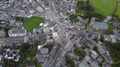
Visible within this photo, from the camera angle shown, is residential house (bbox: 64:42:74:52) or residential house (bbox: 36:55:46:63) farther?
residential house (bbox: 64:42:74:52)

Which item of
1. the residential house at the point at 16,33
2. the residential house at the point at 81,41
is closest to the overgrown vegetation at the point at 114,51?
the residential house at the point at 81,41

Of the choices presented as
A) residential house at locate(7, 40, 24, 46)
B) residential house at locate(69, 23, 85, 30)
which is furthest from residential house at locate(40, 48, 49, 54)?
residential house at locate(69, 23, 85, 30)

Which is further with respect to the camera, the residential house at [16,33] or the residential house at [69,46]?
the residential house at [16,33]

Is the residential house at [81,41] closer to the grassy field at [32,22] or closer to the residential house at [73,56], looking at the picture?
the residential house at [73,56]

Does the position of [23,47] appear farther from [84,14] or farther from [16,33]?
[84,14]

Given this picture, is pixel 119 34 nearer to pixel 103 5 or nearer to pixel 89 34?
pixel 89 34

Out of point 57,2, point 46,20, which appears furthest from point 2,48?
point 57,2

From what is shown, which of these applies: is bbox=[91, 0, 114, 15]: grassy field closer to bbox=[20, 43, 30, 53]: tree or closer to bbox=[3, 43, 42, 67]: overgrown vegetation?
bbox=[3, 43, 42, 67]: overgrown vegetation

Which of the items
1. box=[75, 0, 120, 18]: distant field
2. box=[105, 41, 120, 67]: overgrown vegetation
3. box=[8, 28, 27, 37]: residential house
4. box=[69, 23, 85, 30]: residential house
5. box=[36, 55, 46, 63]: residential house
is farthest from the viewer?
box=[75, 0, 120, 18]: distant field

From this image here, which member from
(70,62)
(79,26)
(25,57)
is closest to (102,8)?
(79,26)
